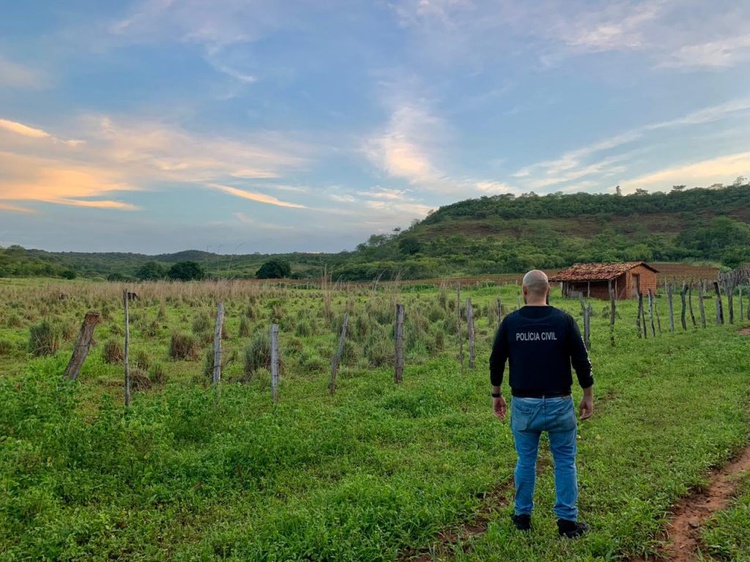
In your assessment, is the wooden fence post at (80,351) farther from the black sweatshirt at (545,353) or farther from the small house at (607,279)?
the small house at (607,279)

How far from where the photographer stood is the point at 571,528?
3.93 m

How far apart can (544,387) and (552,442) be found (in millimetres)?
510

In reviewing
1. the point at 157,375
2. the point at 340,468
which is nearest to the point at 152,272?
the point at 157,375

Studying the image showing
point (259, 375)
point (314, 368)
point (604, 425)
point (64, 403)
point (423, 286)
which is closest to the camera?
point (64, 403)

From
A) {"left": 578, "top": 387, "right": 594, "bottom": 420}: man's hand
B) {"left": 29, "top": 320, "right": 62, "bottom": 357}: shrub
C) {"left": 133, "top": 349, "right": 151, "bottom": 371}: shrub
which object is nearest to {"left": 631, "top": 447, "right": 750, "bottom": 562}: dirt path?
{"left": 578, "top": 387, "right": 594, "bottom": 420}: man's hand

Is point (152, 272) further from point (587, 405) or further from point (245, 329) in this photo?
point (587, 405)

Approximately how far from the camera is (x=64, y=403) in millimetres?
5801

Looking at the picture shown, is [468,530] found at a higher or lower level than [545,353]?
lower

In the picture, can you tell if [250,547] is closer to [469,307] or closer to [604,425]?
[604,425]

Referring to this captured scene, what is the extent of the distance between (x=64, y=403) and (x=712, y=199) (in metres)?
105

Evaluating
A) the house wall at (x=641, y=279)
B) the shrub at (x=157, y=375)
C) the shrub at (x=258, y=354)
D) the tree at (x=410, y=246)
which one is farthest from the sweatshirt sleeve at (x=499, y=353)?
the tree at (x=410, y=246)

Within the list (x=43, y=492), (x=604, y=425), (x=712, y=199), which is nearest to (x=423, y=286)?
(x=604, y=425)

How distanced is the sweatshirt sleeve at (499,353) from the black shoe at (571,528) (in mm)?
1224

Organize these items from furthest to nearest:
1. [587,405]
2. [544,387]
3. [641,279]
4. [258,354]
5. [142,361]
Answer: [641,279]
[258,354]
[142,361]
[587,405]
[544,387]
